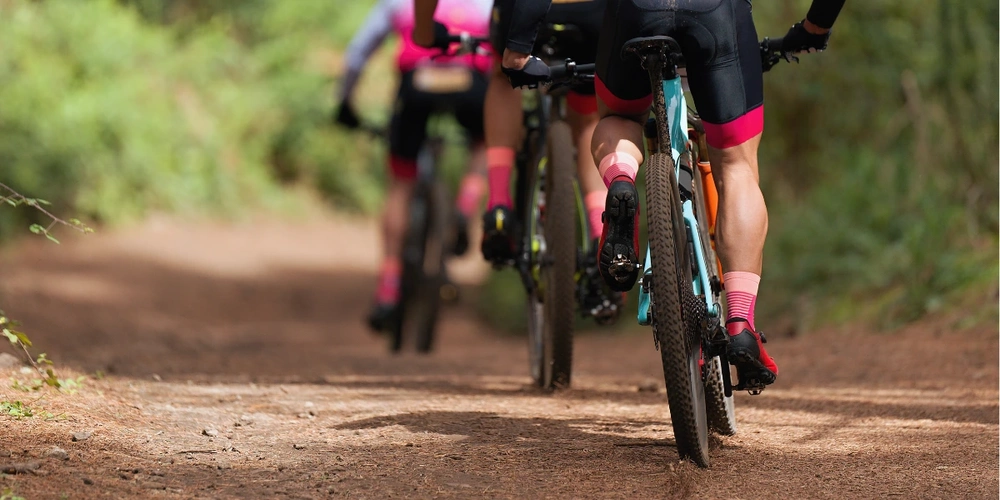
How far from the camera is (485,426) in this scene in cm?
354

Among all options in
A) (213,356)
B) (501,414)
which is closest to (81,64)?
(213,356)

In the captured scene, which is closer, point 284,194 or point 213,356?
point 213,356

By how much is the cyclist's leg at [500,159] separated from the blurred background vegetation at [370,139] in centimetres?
268

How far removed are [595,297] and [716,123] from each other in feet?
3.99

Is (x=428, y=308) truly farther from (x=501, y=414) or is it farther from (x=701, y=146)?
(x=701, y=146)

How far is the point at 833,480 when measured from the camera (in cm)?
298

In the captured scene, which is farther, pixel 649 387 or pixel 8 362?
pixel 649 387

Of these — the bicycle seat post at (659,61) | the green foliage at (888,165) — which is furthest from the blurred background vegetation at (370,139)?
the bicycle seat post at (659,61)

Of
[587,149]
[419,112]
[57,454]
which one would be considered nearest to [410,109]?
[419,112]

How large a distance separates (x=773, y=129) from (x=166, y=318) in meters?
5.06

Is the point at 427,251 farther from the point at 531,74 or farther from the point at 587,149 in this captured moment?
the point at 531,74

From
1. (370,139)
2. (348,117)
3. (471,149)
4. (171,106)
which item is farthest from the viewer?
(171,106)

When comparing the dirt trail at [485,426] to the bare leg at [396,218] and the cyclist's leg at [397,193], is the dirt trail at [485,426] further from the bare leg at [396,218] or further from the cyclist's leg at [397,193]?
the bare leg at [396,218]

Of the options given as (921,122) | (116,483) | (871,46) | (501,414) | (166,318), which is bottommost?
(116,483)
